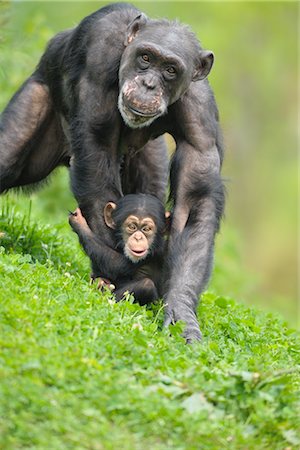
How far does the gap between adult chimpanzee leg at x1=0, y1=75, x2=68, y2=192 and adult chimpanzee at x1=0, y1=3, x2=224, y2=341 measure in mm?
442

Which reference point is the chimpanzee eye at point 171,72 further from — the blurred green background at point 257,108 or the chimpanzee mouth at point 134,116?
the blurred green background at point 257,108

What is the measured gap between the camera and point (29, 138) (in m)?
9.35

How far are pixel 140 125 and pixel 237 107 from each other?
30.4m

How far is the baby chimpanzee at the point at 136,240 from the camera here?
8.46 metres

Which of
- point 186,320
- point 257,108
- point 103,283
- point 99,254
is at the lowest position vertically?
point 186,320

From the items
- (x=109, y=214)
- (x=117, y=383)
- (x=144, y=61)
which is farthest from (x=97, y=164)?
(x=117, y=383)

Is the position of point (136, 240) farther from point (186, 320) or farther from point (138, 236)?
point (186, 320)

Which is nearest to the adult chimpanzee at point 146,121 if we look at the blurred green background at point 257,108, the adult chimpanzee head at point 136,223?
the adult chimpanzee head at point 136,223

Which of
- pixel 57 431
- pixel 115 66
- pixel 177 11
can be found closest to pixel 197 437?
pixel 57 431

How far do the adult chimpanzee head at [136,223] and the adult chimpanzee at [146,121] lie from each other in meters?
0.11

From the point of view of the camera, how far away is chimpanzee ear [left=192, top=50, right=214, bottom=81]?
8.52 metres

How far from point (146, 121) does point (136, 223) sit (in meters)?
0.96

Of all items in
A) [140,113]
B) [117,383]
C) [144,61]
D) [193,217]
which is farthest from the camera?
[193,217]

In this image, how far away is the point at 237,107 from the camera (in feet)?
125
